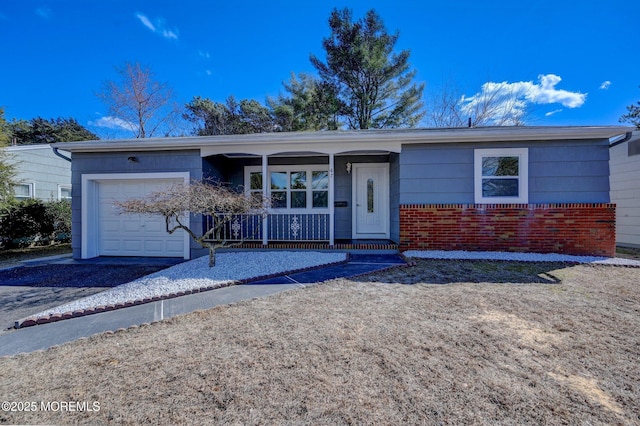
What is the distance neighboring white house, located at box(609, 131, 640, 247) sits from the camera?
8656 millimetres

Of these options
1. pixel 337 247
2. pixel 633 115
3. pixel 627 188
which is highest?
pixel 633 115

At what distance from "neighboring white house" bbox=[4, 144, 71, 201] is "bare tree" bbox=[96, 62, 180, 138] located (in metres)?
6.21

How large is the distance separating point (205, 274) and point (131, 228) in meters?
3.93

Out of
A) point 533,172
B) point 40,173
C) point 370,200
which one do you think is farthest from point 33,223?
point 533,172

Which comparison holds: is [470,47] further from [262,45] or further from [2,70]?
[2,70]

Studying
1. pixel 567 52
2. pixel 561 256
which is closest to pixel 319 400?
pixel 561 256

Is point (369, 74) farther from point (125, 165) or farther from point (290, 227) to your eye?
point (125, 165)

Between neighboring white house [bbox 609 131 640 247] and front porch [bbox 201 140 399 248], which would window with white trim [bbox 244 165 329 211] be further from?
neighboring white house [bbox 609 131 640 247]

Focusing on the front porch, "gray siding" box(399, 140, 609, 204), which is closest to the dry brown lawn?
"gray siding" box(399, 140, 609, 204)

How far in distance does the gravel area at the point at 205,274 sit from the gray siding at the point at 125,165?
Result: 1.74 m

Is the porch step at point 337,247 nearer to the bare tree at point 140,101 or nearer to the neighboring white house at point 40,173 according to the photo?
the neighboring white house at point 40,173

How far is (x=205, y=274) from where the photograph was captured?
516 centimetres

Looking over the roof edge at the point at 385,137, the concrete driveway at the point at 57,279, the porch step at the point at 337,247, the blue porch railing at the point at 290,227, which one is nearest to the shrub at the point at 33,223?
the concrete driveway at the point at 57,279

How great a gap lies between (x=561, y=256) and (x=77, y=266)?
10807 millimetres
